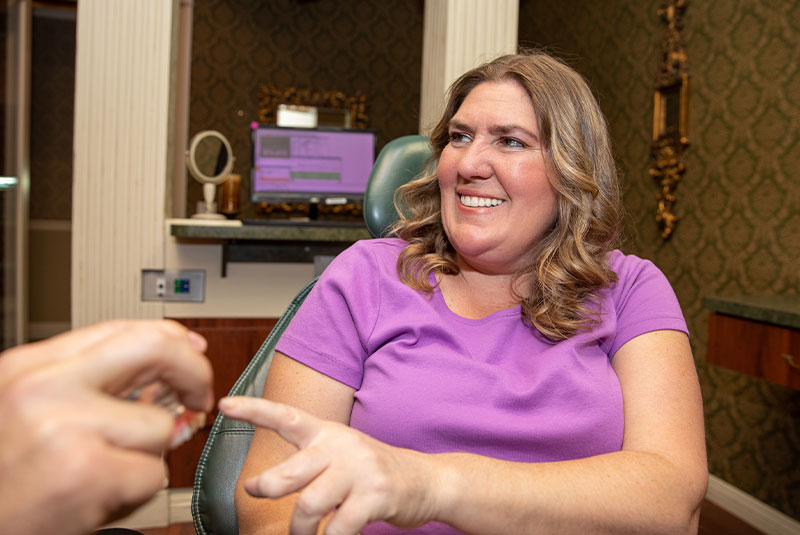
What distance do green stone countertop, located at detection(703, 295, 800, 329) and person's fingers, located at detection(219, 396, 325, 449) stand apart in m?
1.63

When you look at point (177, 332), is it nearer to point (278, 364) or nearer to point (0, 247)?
point (278, 364)

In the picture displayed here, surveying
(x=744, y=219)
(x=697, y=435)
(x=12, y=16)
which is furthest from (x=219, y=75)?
(x=697, y=435)

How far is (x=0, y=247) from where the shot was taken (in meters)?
4.33

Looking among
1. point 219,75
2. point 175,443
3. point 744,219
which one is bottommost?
point 175,443

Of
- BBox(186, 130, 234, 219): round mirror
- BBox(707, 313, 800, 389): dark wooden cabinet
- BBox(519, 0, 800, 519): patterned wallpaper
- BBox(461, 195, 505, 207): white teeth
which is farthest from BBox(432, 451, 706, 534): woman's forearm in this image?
BBox(186, 130, 234, 219): round mirror

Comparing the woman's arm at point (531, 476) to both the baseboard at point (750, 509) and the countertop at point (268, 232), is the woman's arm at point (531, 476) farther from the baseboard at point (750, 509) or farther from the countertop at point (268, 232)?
the baseboard at point (750, 509)

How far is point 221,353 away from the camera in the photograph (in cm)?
245

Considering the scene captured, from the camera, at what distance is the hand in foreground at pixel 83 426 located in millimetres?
353

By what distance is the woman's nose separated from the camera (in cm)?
120

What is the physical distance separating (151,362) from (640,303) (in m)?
0.90

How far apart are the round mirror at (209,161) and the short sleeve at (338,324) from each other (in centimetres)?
159

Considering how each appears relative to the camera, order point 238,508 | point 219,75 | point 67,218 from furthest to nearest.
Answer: point 67,218
point 219,75
point 238,508

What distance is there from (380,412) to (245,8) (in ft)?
15.1

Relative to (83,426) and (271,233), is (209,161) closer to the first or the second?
(271,233)
